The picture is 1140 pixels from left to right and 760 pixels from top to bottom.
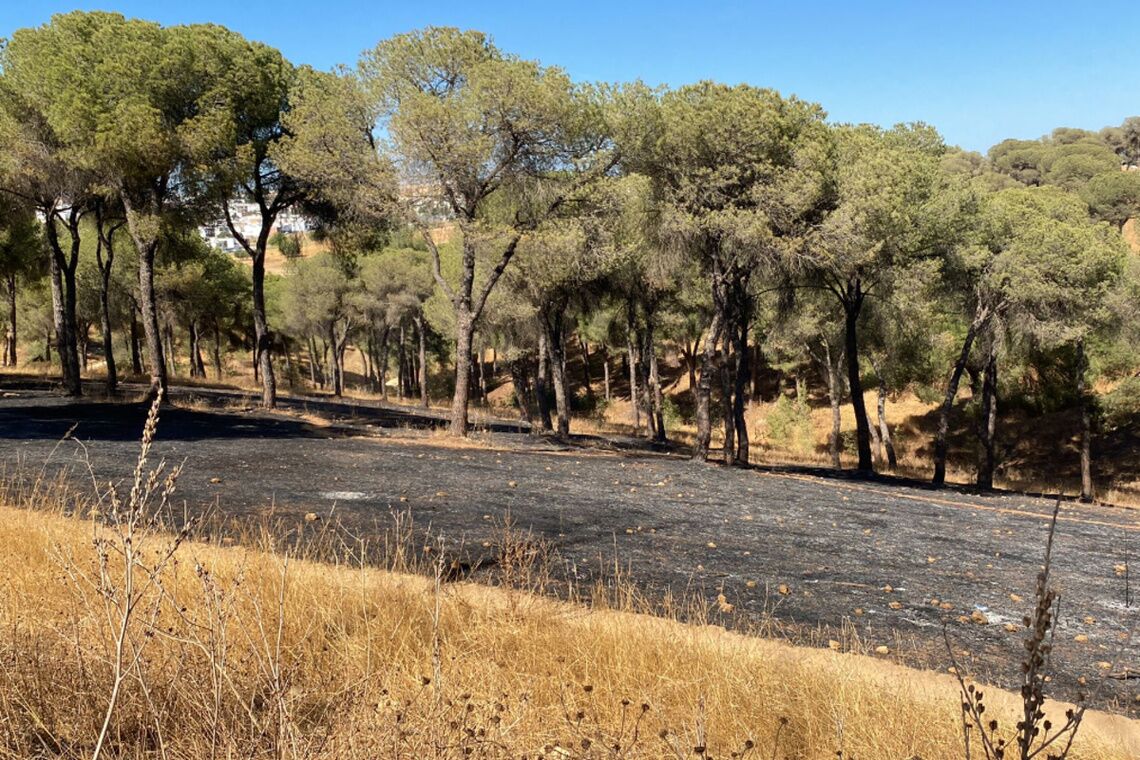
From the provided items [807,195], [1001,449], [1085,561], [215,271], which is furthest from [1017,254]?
[215,271]

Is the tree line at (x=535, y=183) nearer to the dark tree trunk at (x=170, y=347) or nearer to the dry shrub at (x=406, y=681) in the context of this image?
the dry shrub at (x=406, y=681)

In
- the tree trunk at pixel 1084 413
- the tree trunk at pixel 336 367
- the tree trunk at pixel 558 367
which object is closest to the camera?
the tree trunk at pixel 1084 413

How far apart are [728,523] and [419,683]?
722 centimetres

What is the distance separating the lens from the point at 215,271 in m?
40.5

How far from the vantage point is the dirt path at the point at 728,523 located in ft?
18.8

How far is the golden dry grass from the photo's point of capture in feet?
8.38

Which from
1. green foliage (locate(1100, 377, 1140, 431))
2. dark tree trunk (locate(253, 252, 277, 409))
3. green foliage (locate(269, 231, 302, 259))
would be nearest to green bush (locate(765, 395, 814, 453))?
green foliage (locate(1100, 377, 1140, 431))

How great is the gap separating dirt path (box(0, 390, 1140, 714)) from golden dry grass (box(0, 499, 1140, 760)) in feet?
3.52

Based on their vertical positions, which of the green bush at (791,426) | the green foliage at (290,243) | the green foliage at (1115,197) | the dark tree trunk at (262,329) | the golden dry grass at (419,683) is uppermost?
the green foliage at (1115,197)

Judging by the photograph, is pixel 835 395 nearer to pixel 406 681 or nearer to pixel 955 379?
pixel 955 379

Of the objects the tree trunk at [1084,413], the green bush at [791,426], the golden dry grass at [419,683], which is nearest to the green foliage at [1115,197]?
the green bush at [791,426]

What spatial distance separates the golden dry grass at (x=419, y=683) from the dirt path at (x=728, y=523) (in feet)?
3.52

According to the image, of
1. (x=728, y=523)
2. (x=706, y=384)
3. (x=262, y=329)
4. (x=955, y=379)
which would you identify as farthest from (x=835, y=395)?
(x=262, y=329)

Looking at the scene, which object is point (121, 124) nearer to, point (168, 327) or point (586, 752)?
point (586, 752)
